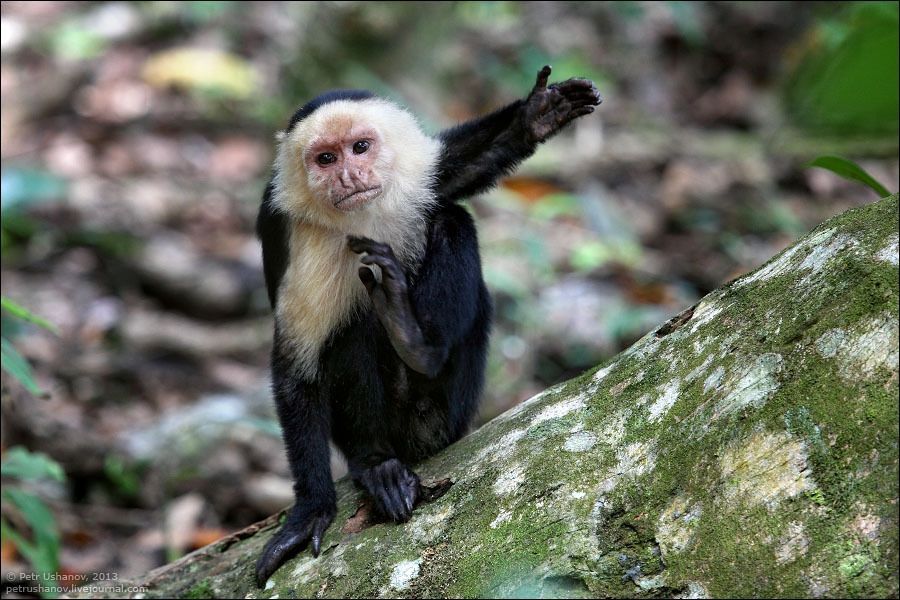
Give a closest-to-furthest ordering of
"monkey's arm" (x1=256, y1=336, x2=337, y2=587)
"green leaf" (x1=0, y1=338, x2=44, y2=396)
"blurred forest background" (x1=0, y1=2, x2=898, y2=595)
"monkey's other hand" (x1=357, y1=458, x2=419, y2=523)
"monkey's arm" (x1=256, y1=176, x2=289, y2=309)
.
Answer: "monkey's other hand" (x1=357, y1=458, x2=419, y2=523), "monkey's arm" (x1=256, y1=336, x2=337, y2=587), "green leaf" (x1=0, y1=338, x2=44, y2=396), "monkey's arm" (x1=256, y1=176, x2=289, y2=309), "blurred forest background" (x1=0, y1=2, x2=898, y2=595)

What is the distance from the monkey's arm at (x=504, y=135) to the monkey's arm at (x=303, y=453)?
103 cm

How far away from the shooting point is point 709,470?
2361 millimetres

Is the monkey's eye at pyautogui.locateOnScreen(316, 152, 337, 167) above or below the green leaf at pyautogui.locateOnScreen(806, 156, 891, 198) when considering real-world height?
above

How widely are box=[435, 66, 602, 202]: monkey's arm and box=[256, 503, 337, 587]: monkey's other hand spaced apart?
146 cm

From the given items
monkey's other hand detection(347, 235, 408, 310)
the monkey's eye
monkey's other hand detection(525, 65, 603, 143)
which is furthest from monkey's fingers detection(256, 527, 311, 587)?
monkey's other hand detection(525, 65, 603, 143)

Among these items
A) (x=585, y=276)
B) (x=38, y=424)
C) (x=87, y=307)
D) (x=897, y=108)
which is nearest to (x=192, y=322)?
(x=87, y=307)

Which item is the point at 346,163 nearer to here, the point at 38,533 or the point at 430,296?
the point at 430,296

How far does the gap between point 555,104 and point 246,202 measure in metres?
5.20

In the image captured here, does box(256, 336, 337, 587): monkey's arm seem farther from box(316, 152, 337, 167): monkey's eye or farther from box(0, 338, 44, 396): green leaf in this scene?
box(0, 338, 44, 396): green leaf

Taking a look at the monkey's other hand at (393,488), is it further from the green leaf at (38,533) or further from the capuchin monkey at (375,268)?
the green leaf at (38,533)

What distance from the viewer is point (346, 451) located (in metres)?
4.03

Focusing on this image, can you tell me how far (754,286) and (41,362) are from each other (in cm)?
534

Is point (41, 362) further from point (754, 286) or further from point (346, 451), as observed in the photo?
point (754, 286)

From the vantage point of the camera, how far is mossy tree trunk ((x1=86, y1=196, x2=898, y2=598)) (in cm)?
211
